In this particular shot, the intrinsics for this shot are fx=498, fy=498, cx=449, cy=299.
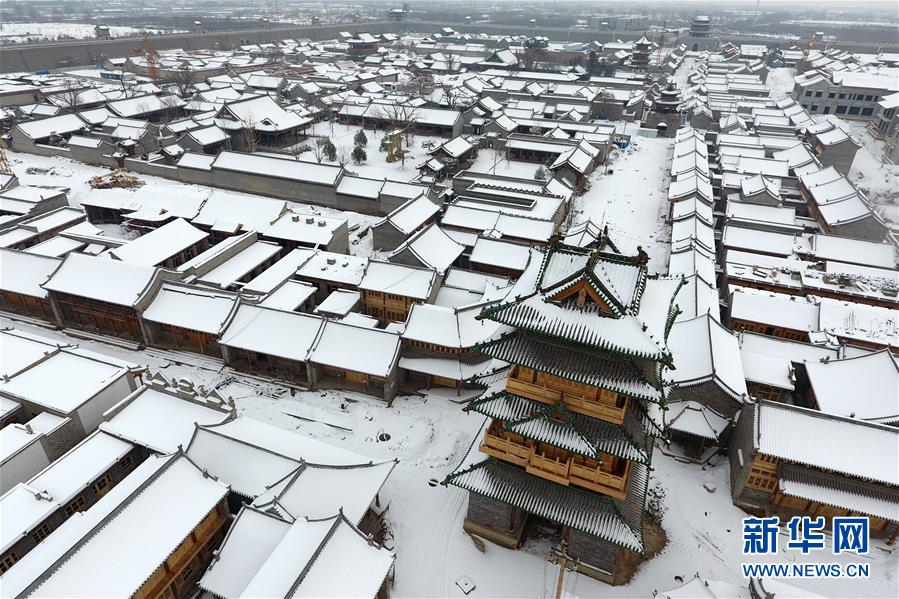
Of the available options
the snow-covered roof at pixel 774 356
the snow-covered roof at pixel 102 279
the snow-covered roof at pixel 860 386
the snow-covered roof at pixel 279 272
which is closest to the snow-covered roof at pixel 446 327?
the snow-covered roof at pixel 279 272

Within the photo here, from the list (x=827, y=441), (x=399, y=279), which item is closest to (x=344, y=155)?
(x=399, y=279)

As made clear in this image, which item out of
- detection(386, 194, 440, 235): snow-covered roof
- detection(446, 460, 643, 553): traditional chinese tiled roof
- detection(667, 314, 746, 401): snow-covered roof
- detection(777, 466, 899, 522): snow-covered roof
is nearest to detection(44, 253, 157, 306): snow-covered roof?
detection(386, 194, 440, 235): snow-covered roof

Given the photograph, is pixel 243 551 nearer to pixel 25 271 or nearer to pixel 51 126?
pixel 25 271

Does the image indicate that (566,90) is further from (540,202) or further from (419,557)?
(419,557)

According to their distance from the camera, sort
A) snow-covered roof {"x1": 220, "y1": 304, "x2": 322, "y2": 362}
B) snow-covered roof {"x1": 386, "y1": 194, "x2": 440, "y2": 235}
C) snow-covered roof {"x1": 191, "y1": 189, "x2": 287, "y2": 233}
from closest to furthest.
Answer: snow-covered roof {"x1": 220, "y1": 304, "x2": 322, "y2": 362} < snow-covered roof {"x1": 386, "y1": 194, "x2": 440, "y2": 235} < snow-covered roof {"x1": 191, "y1": 189, "x2": 287, "y2": 233}

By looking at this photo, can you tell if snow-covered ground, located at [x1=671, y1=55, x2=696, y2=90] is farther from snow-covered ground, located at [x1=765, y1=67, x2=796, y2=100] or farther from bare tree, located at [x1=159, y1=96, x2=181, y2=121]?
bare tree, located at [x1=159, y1=96, x2=181, y2=121]

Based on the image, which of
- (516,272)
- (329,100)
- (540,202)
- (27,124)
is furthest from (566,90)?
(27,124)
